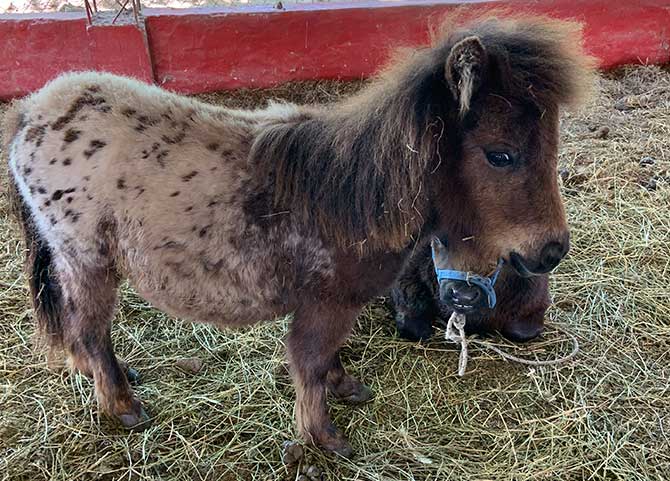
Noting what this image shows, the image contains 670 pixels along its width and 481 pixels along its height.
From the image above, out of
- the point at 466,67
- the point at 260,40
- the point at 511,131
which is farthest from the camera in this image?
the point at 260,40

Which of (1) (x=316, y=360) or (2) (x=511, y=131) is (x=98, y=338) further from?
(2) (x=511, y=131)

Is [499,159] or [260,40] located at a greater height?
[499,159]

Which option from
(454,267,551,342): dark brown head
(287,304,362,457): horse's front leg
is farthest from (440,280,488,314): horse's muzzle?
(287,304,362,457): horse's front leg

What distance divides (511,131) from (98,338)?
1938 mm

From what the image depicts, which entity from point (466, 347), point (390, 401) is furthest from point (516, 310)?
point (390, 401)

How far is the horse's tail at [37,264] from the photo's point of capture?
7.97ft

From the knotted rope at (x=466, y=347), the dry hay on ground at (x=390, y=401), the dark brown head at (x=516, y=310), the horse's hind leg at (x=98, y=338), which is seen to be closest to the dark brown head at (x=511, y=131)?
the knotted rope at (x=466, y=347)

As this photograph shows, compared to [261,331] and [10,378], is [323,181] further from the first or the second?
[10,378]

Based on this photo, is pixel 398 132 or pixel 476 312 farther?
pixel 476 312

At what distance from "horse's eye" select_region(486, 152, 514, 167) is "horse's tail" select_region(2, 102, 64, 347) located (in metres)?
1.86

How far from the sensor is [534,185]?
2006 mm

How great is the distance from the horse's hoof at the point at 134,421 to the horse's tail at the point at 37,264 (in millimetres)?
461

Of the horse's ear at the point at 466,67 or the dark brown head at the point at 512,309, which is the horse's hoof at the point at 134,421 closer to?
the dark brown head at the point at 512,309

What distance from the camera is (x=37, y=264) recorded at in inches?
99.4
